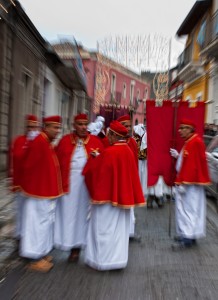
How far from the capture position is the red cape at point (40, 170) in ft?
18.2

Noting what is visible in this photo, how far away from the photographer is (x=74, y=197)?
5.97 meters

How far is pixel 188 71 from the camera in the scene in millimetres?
26859

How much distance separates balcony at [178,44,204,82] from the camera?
25.2 metres

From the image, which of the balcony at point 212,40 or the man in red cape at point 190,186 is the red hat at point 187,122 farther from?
the balcony at point 212,40

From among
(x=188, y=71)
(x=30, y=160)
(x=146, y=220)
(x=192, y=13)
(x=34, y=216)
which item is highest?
(x=192, y=13)

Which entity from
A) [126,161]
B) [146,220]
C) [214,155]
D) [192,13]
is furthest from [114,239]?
[192,13]

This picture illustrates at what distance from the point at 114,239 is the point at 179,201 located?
5.66ft

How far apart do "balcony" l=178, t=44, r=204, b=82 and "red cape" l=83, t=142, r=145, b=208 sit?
1850cm

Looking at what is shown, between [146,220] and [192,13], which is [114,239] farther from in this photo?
[192,13]

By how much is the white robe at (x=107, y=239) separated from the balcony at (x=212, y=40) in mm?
14991

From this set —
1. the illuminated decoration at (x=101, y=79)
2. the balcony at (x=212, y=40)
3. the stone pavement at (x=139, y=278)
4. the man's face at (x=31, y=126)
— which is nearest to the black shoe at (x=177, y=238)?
the stone pavement at (x=139, y=278)

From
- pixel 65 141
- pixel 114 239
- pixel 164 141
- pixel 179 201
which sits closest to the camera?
pixel 114 239

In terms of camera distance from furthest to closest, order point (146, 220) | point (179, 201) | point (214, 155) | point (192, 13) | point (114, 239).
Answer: point (192, 13) → point (214, 155) → point (146, 220) → point (179, 201) → point (114, 239)

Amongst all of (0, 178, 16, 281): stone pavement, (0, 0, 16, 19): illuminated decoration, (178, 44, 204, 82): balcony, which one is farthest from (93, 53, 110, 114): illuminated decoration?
(0, 178, 16, 281): stone pavement
